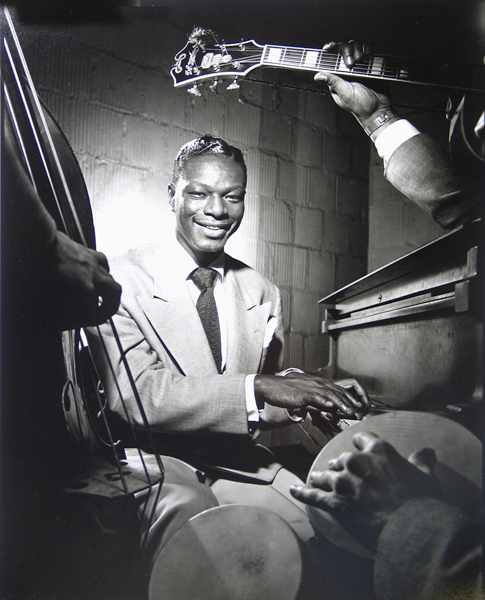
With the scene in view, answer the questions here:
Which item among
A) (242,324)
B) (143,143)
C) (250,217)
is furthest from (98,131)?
(242,324)

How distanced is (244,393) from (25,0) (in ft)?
4.64

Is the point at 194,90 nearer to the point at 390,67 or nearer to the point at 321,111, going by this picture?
the point at 321,111

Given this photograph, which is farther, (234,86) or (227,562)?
(234,86)

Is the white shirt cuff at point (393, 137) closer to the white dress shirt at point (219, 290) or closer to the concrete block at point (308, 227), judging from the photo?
the concrete block at point (308, 227)

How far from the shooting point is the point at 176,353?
1364 millimetres

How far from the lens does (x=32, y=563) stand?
1367mm

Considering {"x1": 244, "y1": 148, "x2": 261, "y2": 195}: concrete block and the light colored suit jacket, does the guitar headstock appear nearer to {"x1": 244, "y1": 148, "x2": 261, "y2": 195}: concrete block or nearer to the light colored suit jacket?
{"x1": 244, "y1": 148, "x2": 261, "y2": 195}: concrete block

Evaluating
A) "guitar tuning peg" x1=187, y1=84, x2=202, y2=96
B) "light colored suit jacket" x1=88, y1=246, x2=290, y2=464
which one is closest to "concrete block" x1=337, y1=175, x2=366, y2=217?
"light colored suit jacket" x1=88, y1=246, x2=290, y2=464

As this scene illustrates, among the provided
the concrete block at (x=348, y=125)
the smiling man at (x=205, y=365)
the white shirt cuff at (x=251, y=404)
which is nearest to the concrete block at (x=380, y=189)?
the concrete block at (x=348, y=125)

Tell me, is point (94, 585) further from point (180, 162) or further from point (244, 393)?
point (180, 162)

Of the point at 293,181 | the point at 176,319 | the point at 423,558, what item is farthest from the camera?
the point at 293,181

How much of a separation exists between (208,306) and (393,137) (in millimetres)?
809

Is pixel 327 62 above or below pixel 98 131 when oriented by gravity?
above

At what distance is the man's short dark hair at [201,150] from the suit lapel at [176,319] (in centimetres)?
27
